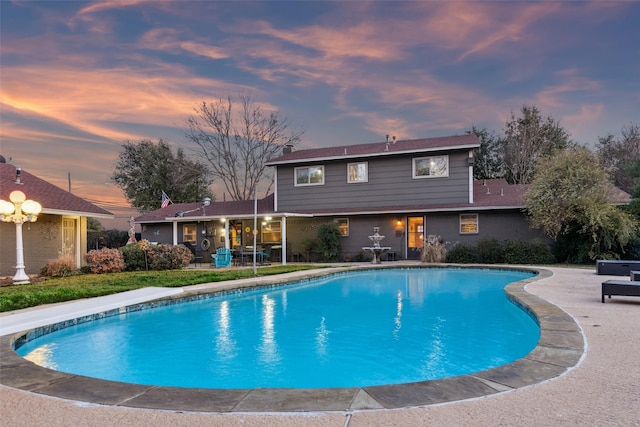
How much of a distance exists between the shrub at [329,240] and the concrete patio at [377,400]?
595 inches

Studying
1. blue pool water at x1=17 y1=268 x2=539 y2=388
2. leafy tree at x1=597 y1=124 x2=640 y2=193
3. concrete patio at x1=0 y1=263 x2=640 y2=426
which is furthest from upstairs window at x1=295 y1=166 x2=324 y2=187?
leafy tree at x1=597 y1=124 x2=640 y2=193

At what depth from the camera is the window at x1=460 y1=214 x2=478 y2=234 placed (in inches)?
709

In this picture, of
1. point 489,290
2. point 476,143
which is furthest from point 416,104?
point 489,290

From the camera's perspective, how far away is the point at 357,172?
65.1ft

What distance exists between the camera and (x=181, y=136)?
31.5 meters

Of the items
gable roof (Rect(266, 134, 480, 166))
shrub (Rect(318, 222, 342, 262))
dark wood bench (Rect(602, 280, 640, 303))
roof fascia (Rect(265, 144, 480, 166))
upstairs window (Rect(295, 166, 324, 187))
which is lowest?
dark wood bench (Rect(602, 280, 640, 303))

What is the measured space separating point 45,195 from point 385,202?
45.7 feet

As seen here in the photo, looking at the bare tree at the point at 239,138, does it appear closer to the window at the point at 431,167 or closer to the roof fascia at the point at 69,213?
the window at the point at 431,167

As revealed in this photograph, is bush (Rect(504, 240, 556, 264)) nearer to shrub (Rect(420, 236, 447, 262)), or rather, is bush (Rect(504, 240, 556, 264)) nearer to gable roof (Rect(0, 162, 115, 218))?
shrub (Rect(420, 236, 447, 262))

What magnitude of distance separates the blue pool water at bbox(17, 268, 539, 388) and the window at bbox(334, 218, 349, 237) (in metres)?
10.0

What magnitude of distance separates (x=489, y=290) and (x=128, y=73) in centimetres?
1515

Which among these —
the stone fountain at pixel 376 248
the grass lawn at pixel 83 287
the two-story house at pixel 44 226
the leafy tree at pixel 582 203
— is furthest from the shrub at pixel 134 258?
the leafy tree at pixel 582 203

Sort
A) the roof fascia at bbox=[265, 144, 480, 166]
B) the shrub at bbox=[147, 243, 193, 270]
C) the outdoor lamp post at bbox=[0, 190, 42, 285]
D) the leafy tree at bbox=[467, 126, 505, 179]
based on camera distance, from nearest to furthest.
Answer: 1. the outdoor lamp post at bbox=[0, 190, 42, 285]
2. the shrub at bbox=[147, 243, 193, 270]
3. the roof fascia at bbox=[265, 144, 480, 166]
4. the leafy tree at bbox=[467, 126, 505, 179]

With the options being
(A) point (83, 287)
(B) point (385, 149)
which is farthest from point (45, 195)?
(B) point (385, 149)
